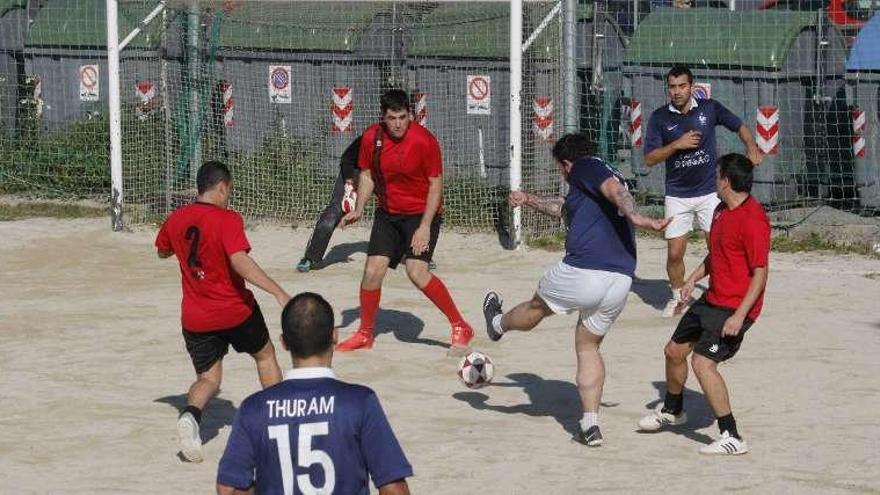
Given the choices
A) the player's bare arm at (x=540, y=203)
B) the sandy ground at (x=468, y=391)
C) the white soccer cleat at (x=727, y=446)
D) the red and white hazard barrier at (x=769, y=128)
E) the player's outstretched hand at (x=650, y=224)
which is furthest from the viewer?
the red and white hazard barrier at (x=769, y=128)

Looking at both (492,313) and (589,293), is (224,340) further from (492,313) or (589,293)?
(589,293)

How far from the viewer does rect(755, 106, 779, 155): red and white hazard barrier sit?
54.8 ft

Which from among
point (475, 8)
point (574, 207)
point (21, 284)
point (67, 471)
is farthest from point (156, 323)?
point (475, 8)

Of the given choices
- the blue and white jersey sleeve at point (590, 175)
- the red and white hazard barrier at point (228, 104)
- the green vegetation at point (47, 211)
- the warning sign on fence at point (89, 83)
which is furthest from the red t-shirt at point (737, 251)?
the warning sign on fence at point (89, 83)

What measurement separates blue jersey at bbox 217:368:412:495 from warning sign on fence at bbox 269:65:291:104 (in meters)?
13.5

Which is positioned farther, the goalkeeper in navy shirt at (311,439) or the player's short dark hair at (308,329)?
the player's short dark hair at (308,329)

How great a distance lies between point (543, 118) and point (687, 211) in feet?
13.7

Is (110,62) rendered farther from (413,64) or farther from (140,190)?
(413,64)

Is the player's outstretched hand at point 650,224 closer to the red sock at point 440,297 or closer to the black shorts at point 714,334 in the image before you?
the black shorts at point 714,334

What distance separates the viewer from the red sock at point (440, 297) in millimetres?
11031

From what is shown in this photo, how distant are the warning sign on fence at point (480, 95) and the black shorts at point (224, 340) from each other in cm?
868

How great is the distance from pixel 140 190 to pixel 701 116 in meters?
7.58

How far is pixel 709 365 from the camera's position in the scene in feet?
27.4

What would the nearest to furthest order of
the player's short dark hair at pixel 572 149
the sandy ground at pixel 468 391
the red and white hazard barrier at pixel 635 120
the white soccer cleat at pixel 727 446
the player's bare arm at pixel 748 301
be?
1. the player's bare arm at pixel 748 301
2. the sandy ground at pixel 468 391
3. the white soccer cleat at pixel 727 446
4. the player's short dark hair at pixel 572 149
5. the red and white hazard barrier at pixel 635 120
